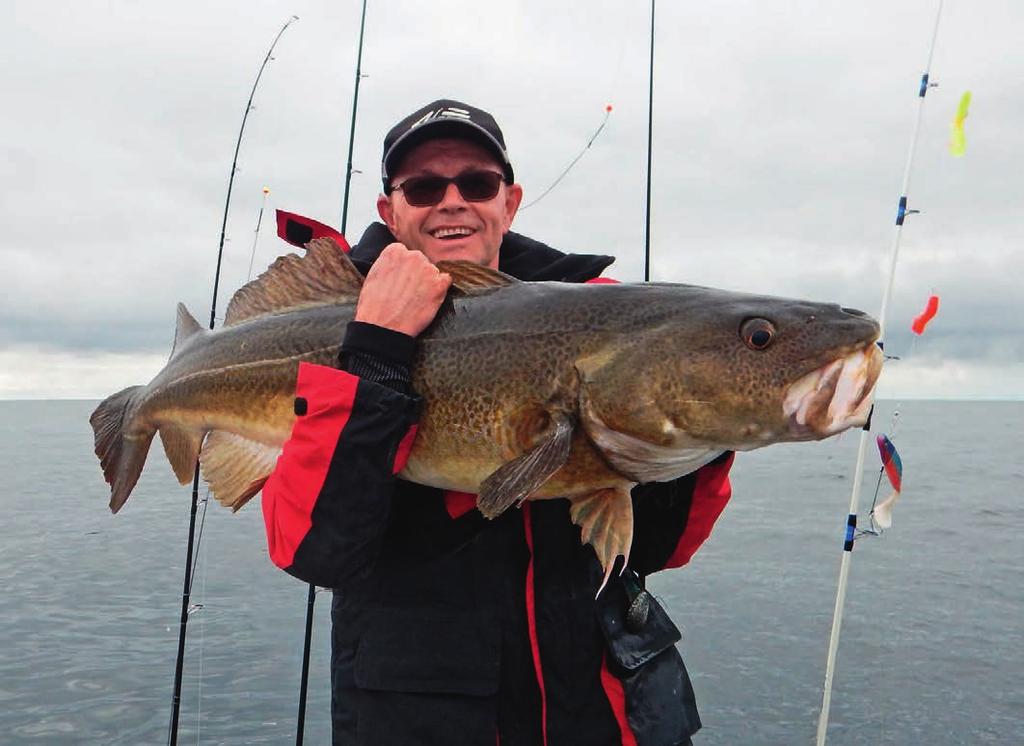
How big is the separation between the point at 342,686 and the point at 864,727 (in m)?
7.33

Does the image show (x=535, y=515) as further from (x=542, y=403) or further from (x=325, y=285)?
(x=325, y=285)

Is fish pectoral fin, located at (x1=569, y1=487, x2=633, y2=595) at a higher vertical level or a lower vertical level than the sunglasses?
lower

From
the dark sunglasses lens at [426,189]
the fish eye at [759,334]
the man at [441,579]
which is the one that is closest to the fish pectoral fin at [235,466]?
the man at [441,579]

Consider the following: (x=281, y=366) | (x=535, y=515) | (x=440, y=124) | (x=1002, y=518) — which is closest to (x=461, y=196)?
(x=440, y=124)

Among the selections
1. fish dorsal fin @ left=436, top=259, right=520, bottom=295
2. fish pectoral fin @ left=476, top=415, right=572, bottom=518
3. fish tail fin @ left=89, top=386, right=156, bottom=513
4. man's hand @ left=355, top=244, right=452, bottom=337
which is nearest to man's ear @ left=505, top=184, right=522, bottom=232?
fish dorsal fin @ left=436, top=259, right=520, bottom=295

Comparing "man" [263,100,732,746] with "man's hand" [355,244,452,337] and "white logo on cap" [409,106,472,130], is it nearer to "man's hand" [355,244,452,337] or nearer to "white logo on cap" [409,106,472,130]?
"man's hand" [355,244,452,337]

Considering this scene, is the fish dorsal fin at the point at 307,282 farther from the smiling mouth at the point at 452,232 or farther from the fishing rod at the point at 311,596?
the fishing rod at the point at 311,596

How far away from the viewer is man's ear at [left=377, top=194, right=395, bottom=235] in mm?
3562

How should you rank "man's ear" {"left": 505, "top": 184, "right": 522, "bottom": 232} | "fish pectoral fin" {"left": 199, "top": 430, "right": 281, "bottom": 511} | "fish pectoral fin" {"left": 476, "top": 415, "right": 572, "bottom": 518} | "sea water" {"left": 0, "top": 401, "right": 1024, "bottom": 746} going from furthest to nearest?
"sea water" {"left": 0, "top": 401, "right": 1024, "bottom": 746}, "man's ear" {"left": 505, "top": 184, "right": 522, "bottom": 232}, "fish pectoral fin" {"left": 199, "top": 430, "right": 281, "bottom": 511}, "fish pectoral fin" {"left": 476, "top": 415, "right": 572, "bottom": 518}

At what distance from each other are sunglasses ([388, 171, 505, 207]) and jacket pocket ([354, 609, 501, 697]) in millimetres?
1667

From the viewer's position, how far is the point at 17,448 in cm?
5725

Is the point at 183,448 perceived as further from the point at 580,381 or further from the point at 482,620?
the point at 580,381

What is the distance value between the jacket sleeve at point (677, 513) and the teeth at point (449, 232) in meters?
1.28

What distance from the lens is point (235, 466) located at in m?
3.08
